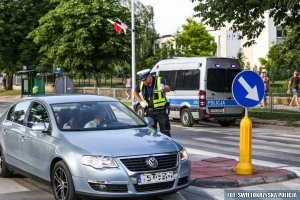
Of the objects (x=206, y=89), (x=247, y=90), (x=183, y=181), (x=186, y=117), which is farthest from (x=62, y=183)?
(x=186, y=117)

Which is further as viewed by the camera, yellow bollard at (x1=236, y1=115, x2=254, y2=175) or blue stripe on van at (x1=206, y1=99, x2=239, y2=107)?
blue stripe on van at (x1=206, y1=99, x2=239, y2=107)

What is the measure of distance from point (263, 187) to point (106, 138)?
98.1 inches

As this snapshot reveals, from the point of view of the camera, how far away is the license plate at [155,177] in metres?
6.02

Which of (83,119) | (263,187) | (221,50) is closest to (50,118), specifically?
(83,119)

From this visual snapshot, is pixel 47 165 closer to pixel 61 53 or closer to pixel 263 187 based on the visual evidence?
pixel 263 187

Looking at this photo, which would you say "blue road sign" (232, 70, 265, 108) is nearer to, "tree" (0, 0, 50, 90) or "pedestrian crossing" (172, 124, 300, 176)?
"pedestrian crossing" (172, 124, 300, 176)

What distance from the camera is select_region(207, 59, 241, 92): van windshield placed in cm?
1786

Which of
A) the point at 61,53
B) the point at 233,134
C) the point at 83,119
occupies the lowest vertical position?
the point at 233,134

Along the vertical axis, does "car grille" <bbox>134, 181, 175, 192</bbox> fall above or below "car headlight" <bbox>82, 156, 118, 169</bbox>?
below

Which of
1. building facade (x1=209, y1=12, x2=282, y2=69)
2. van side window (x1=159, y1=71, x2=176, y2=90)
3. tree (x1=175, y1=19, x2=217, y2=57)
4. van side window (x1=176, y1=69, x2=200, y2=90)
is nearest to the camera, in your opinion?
van side window (x1=176, y1=69, x2=200, y2=90)

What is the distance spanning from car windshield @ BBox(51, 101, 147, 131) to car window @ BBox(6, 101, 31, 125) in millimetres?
858

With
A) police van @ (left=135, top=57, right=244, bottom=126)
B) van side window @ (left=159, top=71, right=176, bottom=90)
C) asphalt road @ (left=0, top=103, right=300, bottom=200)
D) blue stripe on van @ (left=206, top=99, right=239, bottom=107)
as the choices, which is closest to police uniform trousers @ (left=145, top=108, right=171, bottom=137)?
asphalt road @ (left=0, top=103, right=300, bottom=200)

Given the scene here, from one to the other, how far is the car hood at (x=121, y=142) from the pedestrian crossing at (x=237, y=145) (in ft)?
9.96

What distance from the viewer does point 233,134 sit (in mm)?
15922
